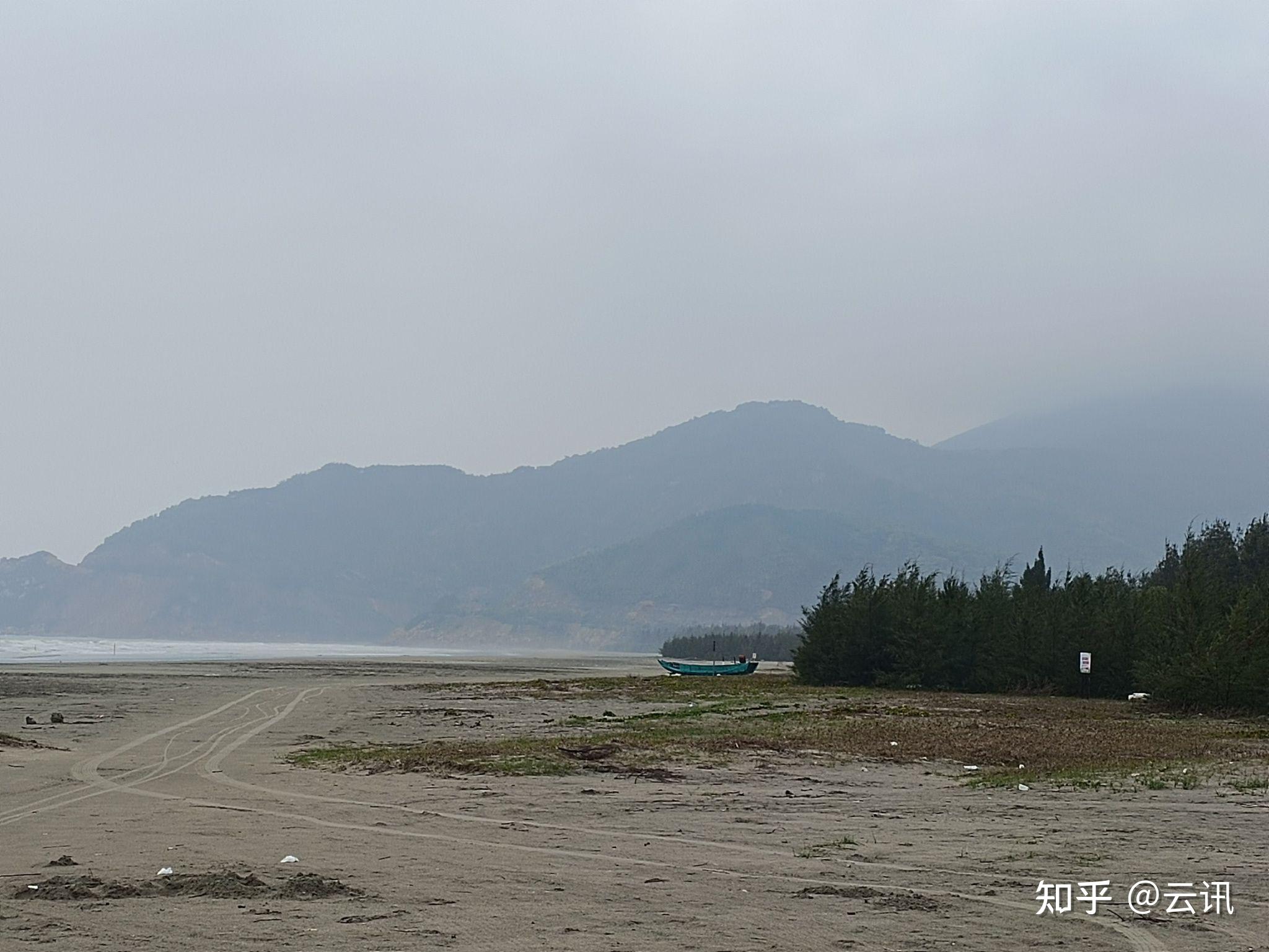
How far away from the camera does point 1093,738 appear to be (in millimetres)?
24469

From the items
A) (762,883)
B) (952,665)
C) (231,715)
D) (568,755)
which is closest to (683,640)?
(952,665)

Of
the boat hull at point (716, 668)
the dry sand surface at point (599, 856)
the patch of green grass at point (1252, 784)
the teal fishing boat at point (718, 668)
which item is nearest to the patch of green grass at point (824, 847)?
the dry sand surface at point (599, 856)

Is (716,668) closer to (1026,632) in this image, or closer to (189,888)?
(1026,632)

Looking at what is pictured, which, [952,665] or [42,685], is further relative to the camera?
[952,665]

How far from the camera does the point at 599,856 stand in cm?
1149

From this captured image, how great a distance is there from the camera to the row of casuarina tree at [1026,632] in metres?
39.1

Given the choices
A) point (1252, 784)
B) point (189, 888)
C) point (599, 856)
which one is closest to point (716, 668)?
point (1252, 784)

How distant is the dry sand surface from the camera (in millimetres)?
8430

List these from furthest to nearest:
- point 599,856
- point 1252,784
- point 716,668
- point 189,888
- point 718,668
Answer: point 718,668, point 716,668, point 1252,784, point 599,856, point 189,888

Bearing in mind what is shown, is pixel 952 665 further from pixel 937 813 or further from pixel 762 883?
pixel 762 883

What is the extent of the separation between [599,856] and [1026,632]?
135 ft

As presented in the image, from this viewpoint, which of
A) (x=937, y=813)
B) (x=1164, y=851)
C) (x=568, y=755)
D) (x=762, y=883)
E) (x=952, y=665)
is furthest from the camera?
(x=952, y=665)

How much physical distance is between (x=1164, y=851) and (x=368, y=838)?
7.13m

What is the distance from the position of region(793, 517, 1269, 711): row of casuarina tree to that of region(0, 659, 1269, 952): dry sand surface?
22145 mm
